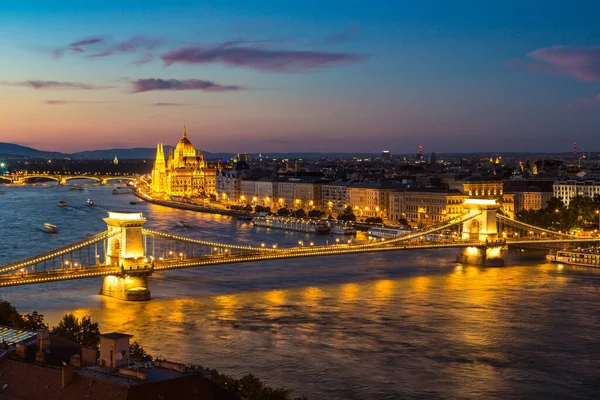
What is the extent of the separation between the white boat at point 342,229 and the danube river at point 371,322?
462 inches

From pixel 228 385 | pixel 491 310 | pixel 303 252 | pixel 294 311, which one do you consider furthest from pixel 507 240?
pixel 228 385

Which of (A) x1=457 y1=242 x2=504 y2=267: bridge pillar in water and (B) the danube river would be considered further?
(A) x1=457 y1=242 x2=504 y2=267: bridge pillar in water

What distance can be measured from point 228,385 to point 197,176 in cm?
6825

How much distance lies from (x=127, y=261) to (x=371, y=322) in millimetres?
5784

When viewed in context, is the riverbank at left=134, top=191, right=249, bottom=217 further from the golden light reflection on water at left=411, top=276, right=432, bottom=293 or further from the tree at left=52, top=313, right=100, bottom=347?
the tree at left=52, top=313, right=100, bottom=347

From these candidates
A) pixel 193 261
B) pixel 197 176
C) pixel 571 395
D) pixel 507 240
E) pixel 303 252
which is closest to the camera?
pixel 571 395

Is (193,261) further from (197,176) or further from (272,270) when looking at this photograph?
(197,176)

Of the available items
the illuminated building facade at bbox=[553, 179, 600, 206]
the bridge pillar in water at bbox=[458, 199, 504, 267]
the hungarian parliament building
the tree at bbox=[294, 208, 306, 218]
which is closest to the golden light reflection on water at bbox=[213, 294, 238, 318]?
the bridge pillar in water at bbox=[458, 199, 504, 267]

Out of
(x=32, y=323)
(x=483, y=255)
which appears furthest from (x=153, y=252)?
(x=483, y=255)

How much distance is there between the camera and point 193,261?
2189cm

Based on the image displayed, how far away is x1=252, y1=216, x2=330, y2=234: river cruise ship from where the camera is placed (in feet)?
134

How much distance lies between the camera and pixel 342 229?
40.4m

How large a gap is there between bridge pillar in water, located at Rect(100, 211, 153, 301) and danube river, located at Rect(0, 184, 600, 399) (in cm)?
37

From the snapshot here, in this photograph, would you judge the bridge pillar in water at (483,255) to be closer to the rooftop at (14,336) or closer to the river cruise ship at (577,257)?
the river cruise ship at (577,257)
